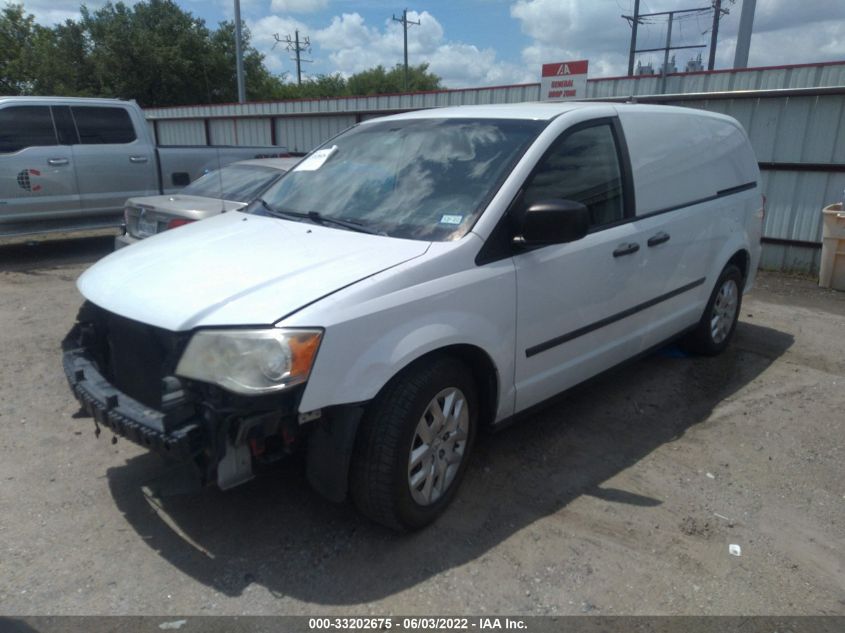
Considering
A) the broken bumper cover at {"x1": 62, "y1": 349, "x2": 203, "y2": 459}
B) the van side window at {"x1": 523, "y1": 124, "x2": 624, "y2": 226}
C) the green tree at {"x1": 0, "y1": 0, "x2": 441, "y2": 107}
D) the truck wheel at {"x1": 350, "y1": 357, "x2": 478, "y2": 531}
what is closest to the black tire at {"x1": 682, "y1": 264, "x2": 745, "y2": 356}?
the van side window at {"x1": 523, "y1": 124, "x2": 624, "y2": 226}

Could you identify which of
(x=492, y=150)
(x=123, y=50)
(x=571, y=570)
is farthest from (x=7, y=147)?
(x=123, y=50)

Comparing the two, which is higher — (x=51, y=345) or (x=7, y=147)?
(x=7, y=147)

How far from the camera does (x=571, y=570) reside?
9.53 ft

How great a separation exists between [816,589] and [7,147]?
31.4 feet

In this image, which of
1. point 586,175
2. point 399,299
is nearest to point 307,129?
point 586,175

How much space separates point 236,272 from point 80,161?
760cm

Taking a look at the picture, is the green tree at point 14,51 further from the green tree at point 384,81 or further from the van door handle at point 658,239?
the van door handle at point 658,239

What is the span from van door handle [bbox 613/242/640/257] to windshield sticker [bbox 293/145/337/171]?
1820 mm

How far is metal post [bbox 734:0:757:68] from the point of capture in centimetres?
1086

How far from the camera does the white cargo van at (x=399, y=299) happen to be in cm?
258

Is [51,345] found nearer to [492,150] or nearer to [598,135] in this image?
[492,150]

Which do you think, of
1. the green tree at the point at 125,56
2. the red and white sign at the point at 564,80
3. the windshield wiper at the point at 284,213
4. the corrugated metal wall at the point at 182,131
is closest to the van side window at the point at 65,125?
the red and white sign at the point at 564,80

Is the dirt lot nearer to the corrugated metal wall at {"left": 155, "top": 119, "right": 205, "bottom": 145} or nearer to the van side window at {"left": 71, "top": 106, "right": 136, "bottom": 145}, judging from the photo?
the van side window at {"left": 71, "top": 106, "right": 136, "bottom": 145}

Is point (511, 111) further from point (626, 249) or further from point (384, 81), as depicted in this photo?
point (384, 81)
